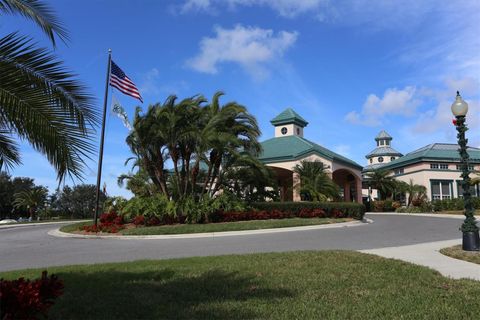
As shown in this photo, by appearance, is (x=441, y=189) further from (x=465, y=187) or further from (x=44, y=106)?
(x=44, y=106)

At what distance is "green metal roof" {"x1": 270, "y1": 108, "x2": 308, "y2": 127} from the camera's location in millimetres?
41656

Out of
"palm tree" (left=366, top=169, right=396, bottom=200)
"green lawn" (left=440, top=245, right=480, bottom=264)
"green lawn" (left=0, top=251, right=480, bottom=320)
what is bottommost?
"green lawn" (left=0, top=251, right=480, bottom=320)

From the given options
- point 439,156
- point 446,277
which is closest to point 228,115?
point 446,277

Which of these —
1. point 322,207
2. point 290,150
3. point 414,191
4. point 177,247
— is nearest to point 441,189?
point 414,191

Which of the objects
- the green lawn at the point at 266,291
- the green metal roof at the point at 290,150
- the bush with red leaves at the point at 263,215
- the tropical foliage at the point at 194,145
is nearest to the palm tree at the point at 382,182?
the green metal roof at the point at 290,150

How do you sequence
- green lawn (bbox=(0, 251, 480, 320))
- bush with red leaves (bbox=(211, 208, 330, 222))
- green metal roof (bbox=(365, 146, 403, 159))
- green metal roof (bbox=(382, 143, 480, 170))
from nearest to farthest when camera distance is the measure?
1. green lawn (bbox=(0, 251, 480, 320))
2. bush with red leaves (bbox=(211, 208, 330, 222))
3. green metal roof (bbox=(382, 143, 480, 170))
4. green metal roof (bbox=(365, 146, 403, 159))

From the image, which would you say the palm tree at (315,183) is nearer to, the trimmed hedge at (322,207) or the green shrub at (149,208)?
the trimmed hedge at (322,207)

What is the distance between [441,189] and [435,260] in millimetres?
46389

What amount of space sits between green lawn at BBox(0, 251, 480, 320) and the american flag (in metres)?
13.6

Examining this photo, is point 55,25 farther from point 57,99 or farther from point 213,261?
point 213,261

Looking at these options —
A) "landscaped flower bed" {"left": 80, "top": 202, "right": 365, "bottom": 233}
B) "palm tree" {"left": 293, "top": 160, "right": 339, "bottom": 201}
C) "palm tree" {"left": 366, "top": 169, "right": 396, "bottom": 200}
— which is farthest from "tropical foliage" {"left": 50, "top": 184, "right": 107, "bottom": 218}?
"landscaped flower bed" {"left": 80, "top": 202, "right": 365, "bottom": 233}

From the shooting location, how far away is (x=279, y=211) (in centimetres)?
2488

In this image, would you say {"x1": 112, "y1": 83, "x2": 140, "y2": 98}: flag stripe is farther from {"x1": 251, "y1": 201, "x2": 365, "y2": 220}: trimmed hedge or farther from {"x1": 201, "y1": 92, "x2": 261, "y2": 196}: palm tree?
{"x1": 251, "y1": 201, "x2": 365, "y2": 220}: trimmed hedge

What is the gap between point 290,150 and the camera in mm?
36969
